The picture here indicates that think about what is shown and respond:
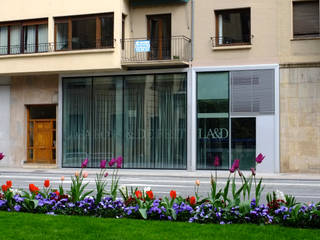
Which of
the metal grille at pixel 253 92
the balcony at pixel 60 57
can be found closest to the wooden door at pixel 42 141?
the balcony at pixel 60 57

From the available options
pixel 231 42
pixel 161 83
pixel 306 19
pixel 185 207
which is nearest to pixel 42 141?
pixel 161 83

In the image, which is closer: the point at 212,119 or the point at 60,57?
the point at 212,119

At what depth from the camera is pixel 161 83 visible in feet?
82.8

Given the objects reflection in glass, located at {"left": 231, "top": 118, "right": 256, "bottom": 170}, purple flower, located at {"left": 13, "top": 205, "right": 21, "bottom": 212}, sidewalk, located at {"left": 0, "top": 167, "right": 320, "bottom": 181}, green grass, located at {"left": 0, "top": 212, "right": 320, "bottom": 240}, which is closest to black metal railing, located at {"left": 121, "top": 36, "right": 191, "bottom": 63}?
reflection in glass, located at {"left": 231, "top": 118, "right": 256, "bottom": 170}

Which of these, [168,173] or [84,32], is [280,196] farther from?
[84,32]

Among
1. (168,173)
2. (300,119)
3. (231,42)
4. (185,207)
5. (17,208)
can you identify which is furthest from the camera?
(231,42)

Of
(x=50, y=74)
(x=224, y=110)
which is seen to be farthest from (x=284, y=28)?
(x=50, y=74)

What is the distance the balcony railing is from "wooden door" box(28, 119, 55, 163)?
3.70 metres

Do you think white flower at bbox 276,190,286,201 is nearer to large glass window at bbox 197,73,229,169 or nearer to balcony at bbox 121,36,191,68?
large glass window at bbox 197,73,229,169

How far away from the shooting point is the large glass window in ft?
78.3

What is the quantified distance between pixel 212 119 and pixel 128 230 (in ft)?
57.0

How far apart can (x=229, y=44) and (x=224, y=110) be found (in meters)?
3.00

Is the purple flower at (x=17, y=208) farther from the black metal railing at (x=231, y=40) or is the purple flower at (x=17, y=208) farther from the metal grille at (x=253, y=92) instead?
the black metal railing at (x=231, y=40)

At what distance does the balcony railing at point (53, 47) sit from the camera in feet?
82.5
